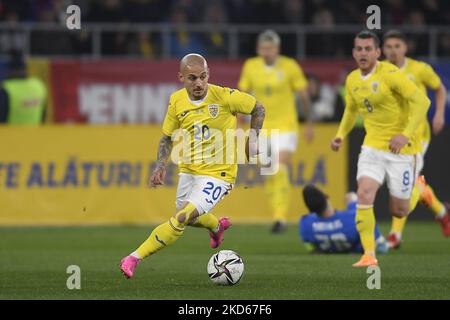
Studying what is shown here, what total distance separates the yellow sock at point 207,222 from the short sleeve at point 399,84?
2093mm

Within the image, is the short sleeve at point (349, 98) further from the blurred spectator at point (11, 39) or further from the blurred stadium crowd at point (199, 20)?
the blurred spectator at point (11, 39)

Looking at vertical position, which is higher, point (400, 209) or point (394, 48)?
point (394, 48)

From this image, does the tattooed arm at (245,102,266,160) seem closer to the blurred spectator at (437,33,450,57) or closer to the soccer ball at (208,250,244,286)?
the soccer ball at (208,250,244,286)

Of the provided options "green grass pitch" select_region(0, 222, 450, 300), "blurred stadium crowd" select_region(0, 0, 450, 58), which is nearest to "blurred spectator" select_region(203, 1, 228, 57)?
"blurred stadium crowd" select_region(0, 0, 450, 58)

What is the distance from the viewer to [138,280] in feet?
34.1

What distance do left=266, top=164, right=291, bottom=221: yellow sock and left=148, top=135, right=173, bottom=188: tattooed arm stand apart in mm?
5783

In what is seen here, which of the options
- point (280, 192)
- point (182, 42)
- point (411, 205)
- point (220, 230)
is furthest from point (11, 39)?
point (220, 230)

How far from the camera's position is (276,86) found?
55.0ft

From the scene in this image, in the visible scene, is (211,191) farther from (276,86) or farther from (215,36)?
(215,36)

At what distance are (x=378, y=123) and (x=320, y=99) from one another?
9.14 meters

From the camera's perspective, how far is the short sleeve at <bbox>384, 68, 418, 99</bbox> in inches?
458

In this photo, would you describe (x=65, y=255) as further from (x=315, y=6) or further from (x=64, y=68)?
(x=315, y=6)

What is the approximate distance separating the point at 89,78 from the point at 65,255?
8156mm
